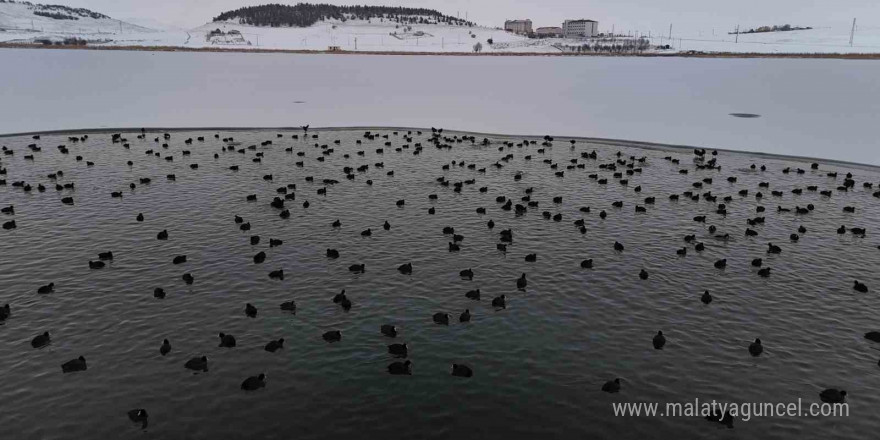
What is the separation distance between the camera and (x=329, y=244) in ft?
98.0

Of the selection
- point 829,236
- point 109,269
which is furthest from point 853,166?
point 109,269

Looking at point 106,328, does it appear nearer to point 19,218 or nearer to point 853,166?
point 19,218

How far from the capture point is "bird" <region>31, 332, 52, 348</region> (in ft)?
63.7

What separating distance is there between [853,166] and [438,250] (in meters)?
40.0

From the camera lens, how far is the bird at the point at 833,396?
17250 millimetres

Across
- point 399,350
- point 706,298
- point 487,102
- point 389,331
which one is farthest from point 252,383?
point 487,102

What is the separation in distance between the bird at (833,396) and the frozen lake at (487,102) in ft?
139

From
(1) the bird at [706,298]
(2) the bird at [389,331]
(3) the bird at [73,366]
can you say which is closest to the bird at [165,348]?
(3) the bird at [73,366]

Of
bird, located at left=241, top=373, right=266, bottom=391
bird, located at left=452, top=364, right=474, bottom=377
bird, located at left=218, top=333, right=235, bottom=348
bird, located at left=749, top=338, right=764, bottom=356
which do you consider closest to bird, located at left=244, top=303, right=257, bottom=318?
bird, located at left=218, top=333, right=235, bottom=348

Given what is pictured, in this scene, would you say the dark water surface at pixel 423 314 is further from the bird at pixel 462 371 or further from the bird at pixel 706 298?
the bird at pixel 706 298

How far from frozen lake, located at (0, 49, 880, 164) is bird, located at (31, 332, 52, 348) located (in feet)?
165

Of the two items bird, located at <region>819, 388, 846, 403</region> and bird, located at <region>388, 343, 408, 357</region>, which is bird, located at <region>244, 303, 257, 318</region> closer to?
bird, located at <region>388, 343, 408, 357</region>

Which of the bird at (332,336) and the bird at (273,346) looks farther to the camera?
the bird at (332,336)

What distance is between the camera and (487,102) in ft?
285
